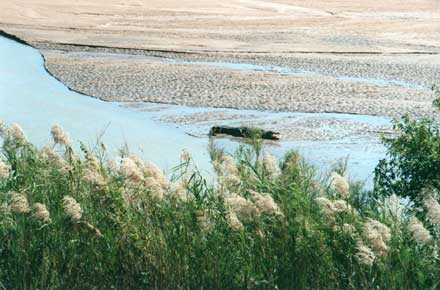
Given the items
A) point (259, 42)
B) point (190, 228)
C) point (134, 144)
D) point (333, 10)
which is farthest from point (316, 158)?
point (333, 10)

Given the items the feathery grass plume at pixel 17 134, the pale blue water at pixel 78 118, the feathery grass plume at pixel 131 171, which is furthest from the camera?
the pale blue water at pixel 78 118

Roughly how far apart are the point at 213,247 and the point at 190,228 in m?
0.25

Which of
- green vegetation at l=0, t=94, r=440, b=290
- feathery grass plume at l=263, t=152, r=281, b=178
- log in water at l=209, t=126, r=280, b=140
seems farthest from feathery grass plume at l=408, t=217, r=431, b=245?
log in water at l=209, t=126, r=280, b=140

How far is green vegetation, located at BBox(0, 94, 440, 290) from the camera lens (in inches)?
251

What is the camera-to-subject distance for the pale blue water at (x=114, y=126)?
12133 millimetres

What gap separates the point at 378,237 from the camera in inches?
242

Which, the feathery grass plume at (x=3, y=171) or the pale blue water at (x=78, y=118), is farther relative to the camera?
the pale blue water at (x=78, y=118)

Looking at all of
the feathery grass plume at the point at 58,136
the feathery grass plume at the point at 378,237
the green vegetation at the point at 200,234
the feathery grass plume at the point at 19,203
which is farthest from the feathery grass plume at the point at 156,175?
the feathery grass plume at the point at 378,237

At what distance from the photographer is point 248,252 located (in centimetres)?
657

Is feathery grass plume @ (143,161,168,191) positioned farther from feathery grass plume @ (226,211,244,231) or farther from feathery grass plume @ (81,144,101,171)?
feathery grass plume @ (226,211,244,231)

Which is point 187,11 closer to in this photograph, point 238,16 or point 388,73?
point 238,16

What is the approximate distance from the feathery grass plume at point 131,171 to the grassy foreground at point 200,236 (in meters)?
0.01

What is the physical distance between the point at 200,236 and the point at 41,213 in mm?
928

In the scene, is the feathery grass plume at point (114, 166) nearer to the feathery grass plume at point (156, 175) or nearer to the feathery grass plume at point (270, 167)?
the feathery grass plume at point (156, 175)
